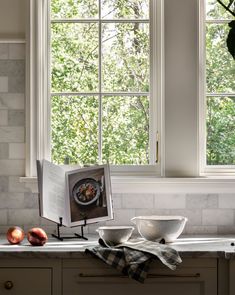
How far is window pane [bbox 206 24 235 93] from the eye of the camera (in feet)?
12.6

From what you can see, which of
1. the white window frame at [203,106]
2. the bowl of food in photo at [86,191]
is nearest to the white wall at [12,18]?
the bowl of food in photo at [86,191]

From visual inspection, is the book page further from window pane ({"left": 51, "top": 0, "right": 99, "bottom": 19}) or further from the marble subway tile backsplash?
window pane ({"left": 51, "top": 0, "right": 99, "bottom": 19})

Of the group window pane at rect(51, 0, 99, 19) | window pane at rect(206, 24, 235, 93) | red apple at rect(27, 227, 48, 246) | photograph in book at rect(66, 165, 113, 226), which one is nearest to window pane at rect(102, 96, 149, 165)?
photograph in book at rect(66, 165, 113, 226)

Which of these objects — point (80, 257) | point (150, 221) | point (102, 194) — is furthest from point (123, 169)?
point (80, 257)

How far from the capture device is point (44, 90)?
3.80 meters

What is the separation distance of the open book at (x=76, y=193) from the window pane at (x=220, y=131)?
0.71 meters

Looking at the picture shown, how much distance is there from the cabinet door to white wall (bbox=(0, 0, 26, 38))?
4.83 feet

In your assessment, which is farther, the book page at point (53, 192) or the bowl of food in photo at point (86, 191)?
the bowl of food in photo at point (86, 191)

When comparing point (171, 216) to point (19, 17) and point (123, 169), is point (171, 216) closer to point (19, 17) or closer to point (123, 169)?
point (123, 169)

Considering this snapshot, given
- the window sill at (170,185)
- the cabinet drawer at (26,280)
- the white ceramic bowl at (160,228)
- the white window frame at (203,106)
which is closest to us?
the cabinet drawer at (26,280)

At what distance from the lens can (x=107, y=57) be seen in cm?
386

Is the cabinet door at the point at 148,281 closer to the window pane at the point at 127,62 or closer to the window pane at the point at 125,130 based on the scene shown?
the window pane at the point at 125,130

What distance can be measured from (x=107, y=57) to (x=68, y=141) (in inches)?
22.2

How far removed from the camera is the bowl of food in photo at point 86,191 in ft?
11.6
